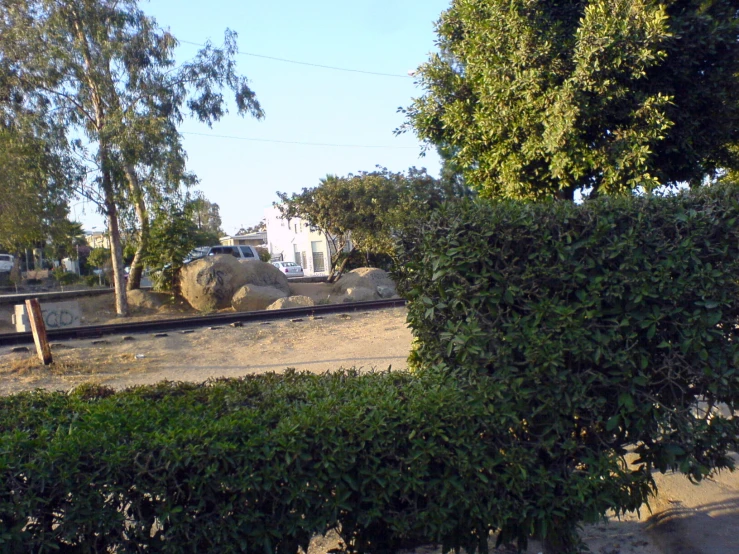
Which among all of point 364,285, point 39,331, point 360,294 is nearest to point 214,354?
point 39,331

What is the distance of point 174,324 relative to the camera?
15.2m

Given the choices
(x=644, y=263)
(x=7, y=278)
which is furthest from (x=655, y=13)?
(x=7, y=278)

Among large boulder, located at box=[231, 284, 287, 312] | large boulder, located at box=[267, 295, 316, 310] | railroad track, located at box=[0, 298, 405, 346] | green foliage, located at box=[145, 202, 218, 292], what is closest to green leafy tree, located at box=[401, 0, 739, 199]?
railroad track, located at box=[0, 298, 405, 346]

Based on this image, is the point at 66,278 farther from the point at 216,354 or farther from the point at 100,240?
the point at 216,354

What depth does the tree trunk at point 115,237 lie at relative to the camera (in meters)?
20.2

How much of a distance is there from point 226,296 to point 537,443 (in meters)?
19.1

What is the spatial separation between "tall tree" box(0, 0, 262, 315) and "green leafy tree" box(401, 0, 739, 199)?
15.2m

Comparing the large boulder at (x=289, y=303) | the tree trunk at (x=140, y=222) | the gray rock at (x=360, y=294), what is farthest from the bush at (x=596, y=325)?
the gray rock at (x=360, y=294)

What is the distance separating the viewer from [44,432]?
9.66 feet

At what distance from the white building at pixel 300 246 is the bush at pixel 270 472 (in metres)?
50.1

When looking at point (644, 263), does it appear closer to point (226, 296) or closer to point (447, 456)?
point (447, 456)

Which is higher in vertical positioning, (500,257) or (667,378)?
(500,257)

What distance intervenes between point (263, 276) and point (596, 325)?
20.4 metres

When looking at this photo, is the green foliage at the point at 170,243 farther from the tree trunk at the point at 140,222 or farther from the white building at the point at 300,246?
the white building at the point at 300,246
